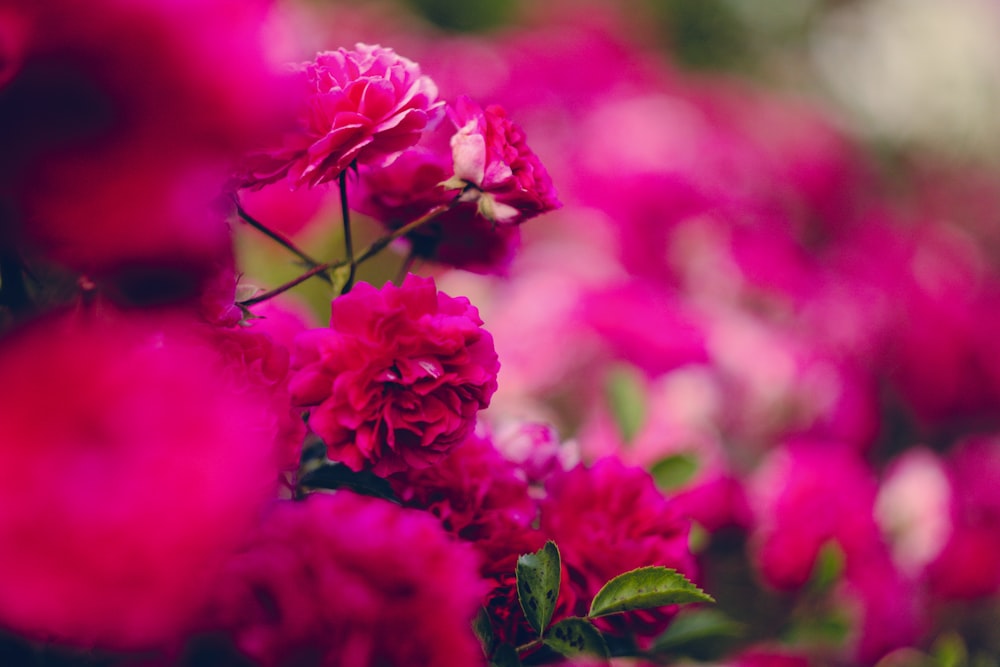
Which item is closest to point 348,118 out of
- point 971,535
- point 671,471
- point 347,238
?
point 347,238

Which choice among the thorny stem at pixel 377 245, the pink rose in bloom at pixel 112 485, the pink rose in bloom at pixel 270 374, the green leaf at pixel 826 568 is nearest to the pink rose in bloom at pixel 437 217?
the thorny stem at pixel 377 245

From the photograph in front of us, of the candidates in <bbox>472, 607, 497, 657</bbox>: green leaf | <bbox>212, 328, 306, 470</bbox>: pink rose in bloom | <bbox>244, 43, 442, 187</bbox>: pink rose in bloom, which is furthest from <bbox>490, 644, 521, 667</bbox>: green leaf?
<bbox>244, 43, 442, 187</bbox>: pink rose in bloom

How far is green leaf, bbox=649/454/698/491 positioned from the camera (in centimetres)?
66

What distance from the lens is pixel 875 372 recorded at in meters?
1.32

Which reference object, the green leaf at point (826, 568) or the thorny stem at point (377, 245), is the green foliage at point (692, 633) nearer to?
the green leaf at point (826, 568)

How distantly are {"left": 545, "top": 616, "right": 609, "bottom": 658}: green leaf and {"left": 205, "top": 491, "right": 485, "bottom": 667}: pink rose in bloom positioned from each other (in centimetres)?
9

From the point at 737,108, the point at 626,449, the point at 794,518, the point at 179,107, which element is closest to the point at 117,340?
the point at 179,107

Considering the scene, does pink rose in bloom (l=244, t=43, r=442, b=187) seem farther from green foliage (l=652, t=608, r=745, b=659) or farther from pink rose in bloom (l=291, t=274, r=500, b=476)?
green foliage (l=652, t=608, r=745, b=659)

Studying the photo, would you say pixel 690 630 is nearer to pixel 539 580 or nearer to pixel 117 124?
pixel 539 580

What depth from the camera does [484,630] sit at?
1.44 feet

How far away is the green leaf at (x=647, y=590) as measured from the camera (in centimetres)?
43

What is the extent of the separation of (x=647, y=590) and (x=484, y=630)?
82 millimetres

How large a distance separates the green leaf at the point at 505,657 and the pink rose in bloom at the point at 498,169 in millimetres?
214

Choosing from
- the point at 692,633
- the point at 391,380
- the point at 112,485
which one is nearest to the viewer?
the point at 112,485
